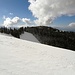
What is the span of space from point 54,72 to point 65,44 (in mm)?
116813

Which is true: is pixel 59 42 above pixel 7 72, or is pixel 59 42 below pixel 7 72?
below

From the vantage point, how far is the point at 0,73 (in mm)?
7469

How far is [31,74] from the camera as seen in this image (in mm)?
8352

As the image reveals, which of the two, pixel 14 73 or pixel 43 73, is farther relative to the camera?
pixel 43 73

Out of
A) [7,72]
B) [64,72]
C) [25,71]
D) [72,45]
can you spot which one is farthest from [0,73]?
[72,45]

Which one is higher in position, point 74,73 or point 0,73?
point 0,73

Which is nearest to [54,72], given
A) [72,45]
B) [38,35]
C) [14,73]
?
[14,73]

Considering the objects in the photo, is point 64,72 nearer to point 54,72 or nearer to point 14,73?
point 54,72

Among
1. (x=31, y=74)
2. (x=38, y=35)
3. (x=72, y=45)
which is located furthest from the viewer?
(x=38, y=35)

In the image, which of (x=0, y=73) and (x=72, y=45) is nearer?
(x=0, y=73)

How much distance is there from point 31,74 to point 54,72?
2124mm

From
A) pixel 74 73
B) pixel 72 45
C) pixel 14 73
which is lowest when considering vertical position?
pixel 72 45

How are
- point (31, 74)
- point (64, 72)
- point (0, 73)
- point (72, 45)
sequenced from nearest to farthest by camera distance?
point (0, 73), point (31, 74), point (64, 72), point (72, 45)

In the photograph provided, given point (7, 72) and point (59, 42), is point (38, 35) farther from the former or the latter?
point (7, 72)
